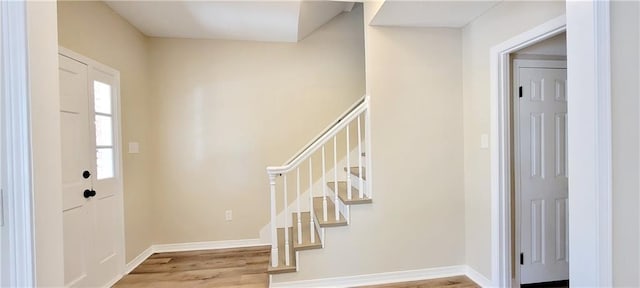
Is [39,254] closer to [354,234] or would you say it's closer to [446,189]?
[354,234]

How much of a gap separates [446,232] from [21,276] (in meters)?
2.67

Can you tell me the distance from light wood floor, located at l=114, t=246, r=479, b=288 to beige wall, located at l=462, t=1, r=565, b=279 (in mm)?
370

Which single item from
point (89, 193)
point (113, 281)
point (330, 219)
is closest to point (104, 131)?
point (89, 193)

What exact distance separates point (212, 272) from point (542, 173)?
304 centimetres

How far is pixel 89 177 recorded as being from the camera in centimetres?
229

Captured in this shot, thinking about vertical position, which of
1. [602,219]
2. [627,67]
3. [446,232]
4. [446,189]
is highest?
[627,67]

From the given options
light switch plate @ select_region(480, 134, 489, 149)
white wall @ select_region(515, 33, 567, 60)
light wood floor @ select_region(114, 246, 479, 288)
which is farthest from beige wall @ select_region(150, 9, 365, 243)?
white wall @ select_region(515, 33, 567, 60)

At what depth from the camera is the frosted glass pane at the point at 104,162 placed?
2.43 m

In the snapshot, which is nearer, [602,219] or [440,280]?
[602,219]

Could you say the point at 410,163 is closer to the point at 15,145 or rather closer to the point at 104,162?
the point at 15,145

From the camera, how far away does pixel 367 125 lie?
244 centimetres

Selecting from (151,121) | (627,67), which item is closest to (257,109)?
(151,121)

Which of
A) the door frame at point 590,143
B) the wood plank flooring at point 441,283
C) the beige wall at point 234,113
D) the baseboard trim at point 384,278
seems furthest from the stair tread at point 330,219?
the door frame at point 590,143

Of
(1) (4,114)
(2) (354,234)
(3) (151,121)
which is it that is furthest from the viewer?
(3) (151,121)
